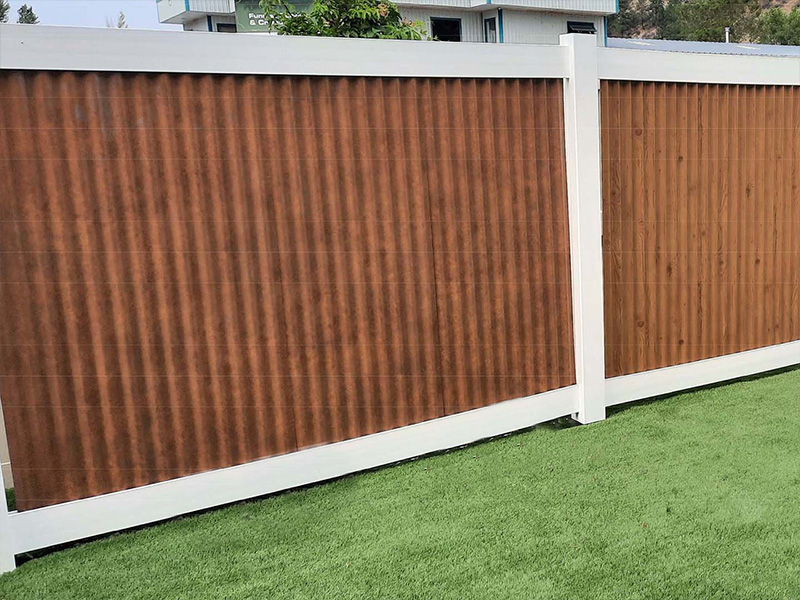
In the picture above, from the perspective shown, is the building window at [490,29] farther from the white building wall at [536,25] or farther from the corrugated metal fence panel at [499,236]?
the corrugated metal fence panel at [499,236]

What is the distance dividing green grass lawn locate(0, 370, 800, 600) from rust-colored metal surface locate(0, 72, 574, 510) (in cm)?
32

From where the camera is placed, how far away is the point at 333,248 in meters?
3.81

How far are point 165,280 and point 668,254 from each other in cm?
307

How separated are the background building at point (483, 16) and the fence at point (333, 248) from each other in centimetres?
1732

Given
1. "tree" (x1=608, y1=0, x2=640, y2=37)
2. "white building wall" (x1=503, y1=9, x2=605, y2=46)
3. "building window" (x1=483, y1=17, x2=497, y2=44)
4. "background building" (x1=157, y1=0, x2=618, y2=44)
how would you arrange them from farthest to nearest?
1. "tree" (x1=608, y1=0, x2=640, y2=37)
2. "building window" (x1=483, y1=17, x2=497, y2=44)
3. "white building wall" (x1=503, y1=9, x2=605, y2=46)
4. "background building" (x1=157, y1=0, x2=618, y2=44)

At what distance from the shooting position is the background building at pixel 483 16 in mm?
20719

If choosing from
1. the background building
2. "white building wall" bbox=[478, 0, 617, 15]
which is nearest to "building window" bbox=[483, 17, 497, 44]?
the background building

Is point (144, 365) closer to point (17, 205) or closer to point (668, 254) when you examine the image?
point (17, 205)

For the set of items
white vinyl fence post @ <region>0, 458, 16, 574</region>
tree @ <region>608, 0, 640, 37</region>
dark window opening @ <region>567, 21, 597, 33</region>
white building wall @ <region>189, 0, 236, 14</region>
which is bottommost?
white vinyl fence post @ <region>0, 458, 16, 574</region>

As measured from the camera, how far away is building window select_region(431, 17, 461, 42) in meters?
22.1

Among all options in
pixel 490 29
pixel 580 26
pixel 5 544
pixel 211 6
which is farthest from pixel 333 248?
pixel 580 26

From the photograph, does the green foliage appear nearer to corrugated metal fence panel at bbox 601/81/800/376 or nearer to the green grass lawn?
corrugated metal fence panel at bbox 601/81/800/376

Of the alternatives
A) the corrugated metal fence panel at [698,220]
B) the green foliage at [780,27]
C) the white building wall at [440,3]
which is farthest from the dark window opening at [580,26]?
the corrugated metal fence panel at [698,220]

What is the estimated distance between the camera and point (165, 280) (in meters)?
3.44
